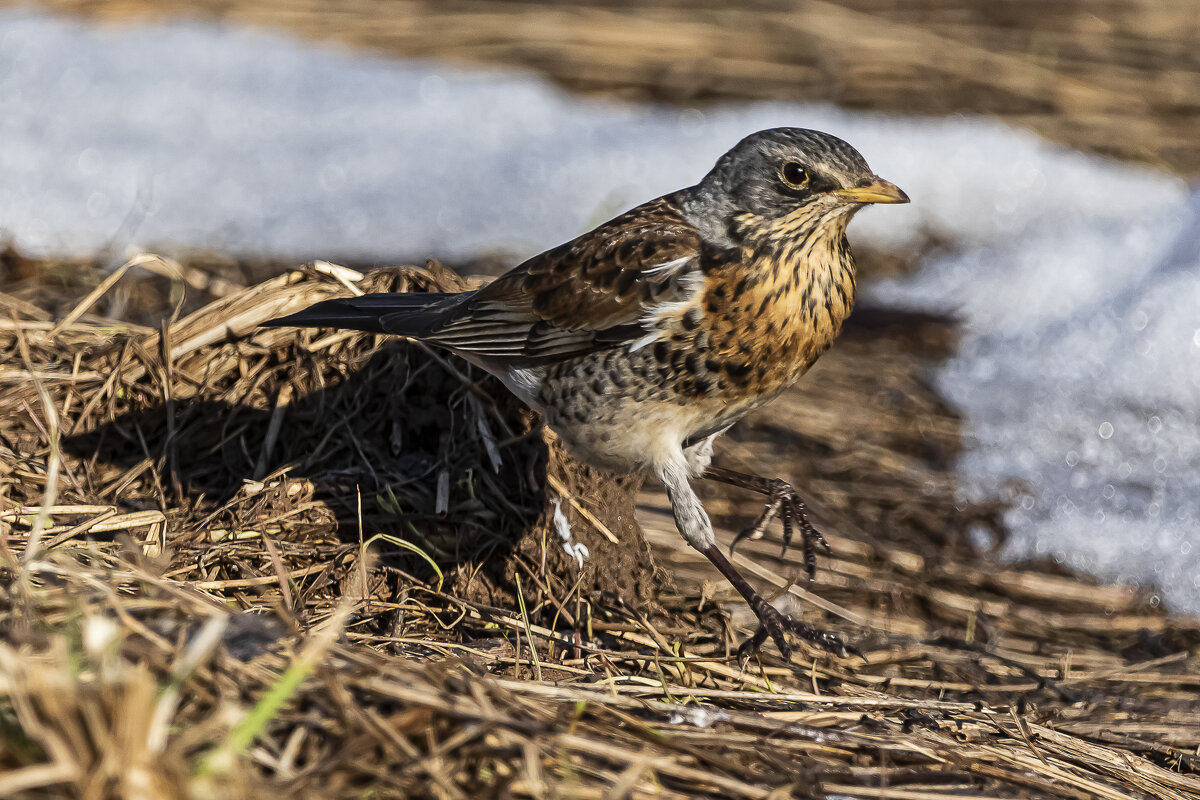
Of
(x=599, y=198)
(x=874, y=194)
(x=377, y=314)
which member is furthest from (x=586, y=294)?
(x=599, y=198)

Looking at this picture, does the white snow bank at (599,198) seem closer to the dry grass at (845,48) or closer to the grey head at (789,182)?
the dry grass at (845,48)

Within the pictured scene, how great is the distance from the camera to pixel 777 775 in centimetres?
264

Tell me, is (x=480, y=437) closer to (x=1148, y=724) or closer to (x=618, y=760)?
(x=618, y=760)

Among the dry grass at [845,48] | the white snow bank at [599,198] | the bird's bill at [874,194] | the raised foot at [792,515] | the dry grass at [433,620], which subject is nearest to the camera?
the dry grass at [433,620]

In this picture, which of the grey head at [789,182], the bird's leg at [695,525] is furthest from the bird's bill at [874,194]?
the bird's leg at [695,525]

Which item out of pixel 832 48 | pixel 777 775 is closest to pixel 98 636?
pixel 777 775

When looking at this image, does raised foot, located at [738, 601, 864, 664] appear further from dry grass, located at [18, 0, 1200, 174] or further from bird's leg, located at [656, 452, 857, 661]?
dry grass, located at [18, 0, 1200, 174]

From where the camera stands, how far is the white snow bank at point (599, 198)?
5.48 meters

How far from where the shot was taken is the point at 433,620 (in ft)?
11.6

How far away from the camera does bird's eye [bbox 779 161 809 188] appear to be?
3.57 metres

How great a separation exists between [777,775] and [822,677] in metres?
1.05

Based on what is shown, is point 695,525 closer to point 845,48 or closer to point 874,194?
point 874,194

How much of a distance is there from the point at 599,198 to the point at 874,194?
12.2 ft

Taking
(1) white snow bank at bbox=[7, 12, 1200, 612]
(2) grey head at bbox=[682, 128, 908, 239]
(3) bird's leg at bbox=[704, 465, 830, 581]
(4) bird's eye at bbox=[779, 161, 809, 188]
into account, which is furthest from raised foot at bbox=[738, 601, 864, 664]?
(1) white snow bank at bbox=[7, 12, 1200, 612]
